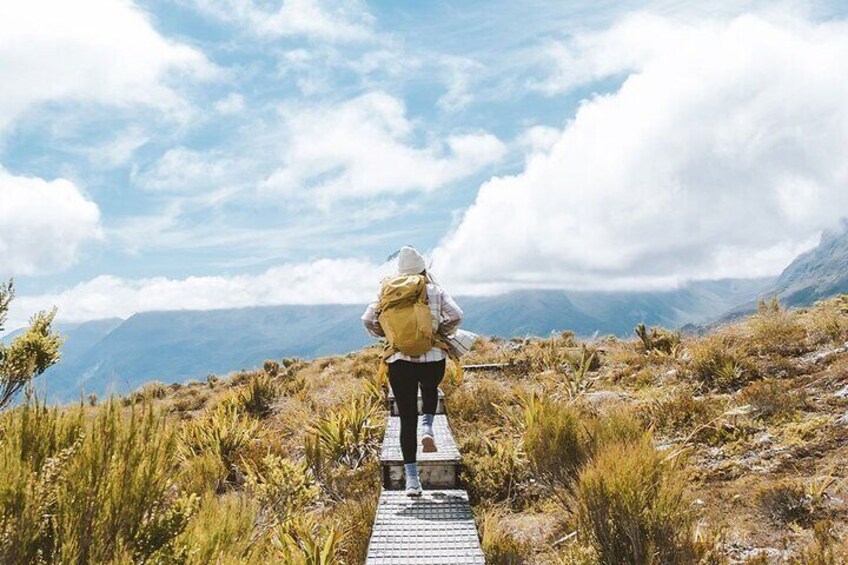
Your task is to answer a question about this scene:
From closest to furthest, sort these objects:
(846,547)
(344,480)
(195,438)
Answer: (846,547), (344,480), (195,438)

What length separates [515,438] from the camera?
25.0 feet

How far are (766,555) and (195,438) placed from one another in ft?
25.0

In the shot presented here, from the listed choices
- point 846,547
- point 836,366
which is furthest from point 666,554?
point 836,366

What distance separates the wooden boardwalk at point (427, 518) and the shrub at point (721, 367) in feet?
14.8

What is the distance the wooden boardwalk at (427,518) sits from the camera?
173 inches

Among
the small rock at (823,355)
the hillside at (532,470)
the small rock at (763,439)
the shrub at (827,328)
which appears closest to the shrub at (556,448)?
the hillside at (532,470)

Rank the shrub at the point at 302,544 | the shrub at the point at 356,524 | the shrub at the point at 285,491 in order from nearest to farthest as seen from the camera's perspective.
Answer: the shrub at the point at 302,544 < the shrub at the point at 356,524 < the shrub at the point at 285,491

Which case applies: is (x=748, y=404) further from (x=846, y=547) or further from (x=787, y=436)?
(x=846, y=547)

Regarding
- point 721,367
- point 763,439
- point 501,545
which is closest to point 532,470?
point 501,545

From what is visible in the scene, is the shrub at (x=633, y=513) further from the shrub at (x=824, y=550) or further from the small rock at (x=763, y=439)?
the small rock at (x=763, y=439)

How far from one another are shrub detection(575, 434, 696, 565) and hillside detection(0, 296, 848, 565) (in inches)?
0.5

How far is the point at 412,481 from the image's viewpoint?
568 cm

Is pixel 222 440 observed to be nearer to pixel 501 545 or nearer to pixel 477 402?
pixel 477 402

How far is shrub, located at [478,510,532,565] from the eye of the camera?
4.60 m
